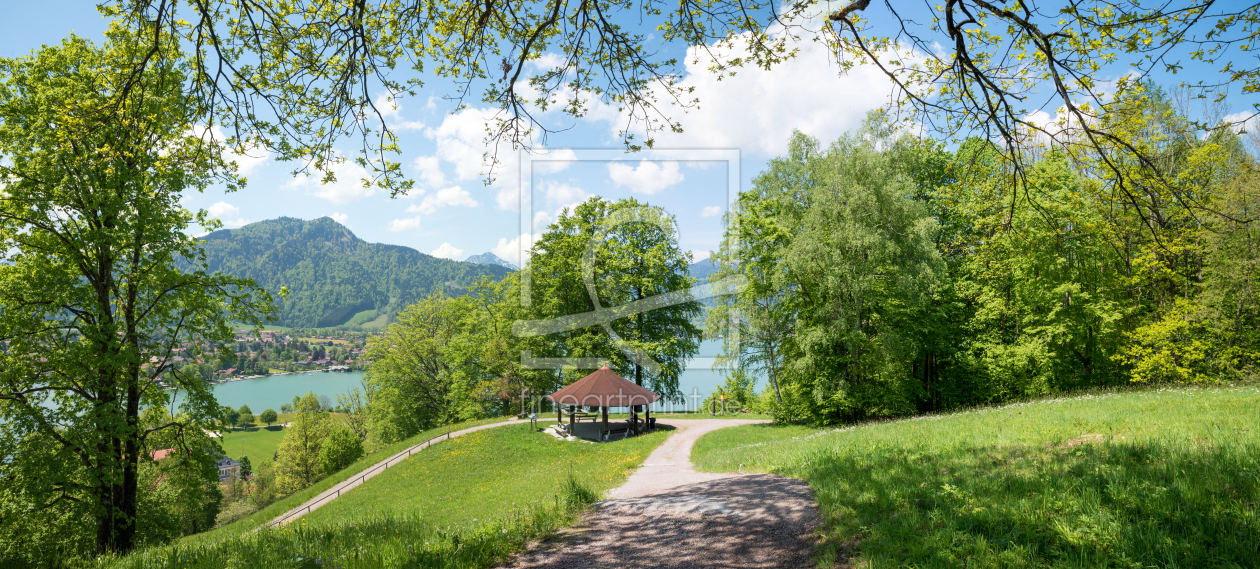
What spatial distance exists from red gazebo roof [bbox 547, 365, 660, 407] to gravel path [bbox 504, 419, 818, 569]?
14.0m

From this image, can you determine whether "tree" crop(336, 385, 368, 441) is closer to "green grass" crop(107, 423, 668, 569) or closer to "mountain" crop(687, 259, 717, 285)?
"mountain" crop(687, 259, 717, 285)

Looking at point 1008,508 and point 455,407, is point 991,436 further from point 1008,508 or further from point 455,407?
point 455,407

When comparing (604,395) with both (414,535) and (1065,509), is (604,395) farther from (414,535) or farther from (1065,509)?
(1065,509)

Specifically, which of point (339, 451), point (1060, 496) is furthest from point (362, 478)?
point (1060, 496)

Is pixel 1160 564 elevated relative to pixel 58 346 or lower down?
lower down

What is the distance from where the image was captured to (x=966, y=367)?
939 inches

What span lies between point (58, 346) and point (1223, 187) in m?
29.8

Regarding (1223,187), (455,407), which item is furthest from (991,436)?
(455,407)

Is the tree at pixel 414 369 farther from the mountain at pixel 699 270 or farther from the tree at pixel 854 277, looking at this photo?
the tree at pixel 854 277

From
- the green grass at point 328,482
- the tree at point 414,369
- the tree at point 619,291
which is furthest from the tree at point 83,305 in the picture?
the tree at point 414,369

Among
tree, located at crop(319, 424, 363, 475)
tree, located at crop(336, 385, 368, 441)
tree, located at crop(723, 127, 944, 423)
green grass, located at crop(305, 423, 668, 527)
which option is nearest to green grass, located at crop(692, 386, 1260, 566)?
green grass, located at crop(305, 423, 668, 527)

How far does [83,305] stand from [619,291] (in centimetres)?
2127

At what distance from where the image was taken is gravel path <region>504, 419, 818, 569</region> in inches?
202

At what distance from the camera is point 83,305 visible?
11180 millimetres
